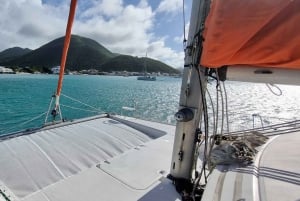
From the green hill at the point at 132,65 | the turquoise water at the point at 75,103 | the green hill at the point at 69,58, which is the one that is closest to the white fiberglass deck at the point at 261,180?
the turquoise water at the point at 75,103

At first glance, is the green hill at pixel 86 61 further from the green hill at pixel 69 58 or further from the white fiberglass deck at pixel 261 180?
the white fiberglass deck at pixel 261 180

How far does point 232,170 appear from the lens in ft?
5.25

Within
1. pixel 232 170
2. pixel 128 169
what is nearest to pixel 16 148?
pixel 128 169

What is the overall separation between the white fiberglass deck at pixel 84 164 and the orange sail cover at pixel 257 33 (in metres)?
1.43

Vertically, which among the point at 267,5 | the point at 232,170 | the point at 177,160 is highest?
the point at 267,5

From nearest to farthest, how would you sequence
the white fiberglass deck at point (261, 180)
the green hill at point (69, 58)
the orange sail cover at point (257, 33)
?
the orange sail cover at point (257, 33), the white fiberglass deck at point (261, 180), the green hill at point (69, 58)

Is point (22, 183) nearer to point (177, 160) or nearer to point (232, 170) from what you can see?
point (177, 160)

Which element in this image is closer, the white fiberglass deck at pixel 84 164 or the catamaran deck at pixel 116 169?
the catamaran deck at pixel 116 169

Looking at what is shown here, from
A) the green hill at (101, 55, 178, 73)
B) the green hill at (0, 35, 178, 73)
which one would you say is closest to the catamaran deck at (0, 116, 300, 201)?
the green hill at (0, 35, 178, 73)

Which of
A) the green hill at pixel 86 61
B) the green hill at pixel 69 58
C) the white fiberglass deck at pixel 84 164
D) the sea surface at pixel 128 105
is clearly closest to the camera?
the white fiberglass deck at pixel 84 164

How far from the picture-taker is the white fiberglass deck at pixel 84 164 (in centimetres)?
210

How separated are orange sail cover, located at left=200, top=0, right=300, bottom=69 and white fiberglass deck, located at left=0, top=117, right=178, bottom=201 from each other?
1.43 m

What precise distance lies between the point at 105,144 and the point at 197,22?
2323 mm

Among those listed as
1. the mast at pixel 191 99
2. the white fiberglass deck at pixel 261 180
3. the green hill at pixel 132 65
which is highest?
the green hill at pixel 132 65
